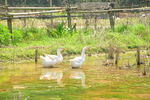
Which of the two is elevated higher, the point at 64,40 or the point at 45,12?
the point at 45,12

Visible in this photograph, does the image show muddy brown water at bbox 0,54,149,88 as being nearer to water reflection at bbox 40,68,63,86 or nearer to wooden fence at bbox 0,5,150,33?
water reflection at bbox 40,68,63,86

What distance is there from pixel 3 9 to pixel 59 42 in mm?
3043

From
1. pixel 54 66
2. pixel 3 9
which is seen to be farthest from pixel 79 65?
pixel 3 9

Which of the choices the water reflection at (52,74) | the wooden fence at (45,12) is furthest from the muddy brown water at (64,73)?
the wooden fence at (45,12)

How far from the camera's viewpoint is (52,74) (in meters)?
11.2

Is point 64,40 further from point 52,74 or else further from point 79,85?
point 79,85

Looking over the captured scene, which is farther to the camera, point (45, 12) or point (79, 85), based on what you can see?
point (45, 12)

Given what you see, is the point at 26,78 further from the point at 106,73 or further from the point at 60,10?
the point at 60,10

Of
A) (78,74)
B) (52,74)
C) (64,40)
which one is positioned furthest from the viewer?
(64,40)

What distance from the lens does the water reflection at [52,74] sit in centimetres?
1031

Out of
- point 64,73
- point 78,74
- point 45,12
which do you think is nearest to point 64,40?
point 45,12

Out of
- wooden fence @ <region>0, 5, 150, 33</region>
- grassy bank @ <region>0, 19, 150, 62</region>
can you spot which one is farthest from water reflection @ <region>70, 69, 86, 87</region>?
wooden fence @ <region>0, 5, 150, 33</region>

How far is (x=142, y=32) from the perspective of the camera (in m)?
18.5

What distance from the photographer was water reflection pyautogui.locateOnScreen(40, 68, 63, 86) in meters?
10.3
